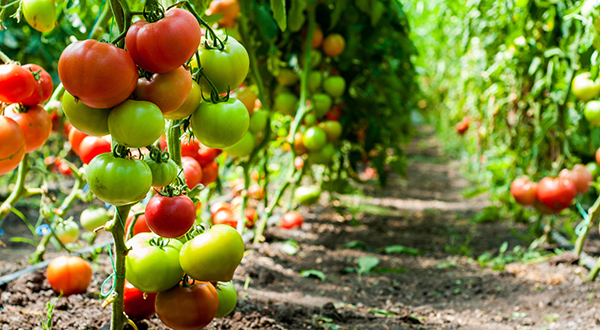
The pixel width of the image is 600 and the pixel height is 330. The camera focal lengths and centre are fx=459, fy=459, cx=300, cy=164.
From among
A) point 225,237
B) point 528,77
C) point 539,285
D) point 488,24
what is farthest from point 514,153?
point 225,237

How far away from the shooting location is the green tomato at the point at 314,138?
6.89 ft

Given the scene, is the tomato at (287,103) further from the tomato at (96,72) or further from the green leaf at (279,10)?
the tomato at (96,72)

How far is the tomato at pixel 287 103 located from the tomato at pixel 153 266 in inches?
56.9

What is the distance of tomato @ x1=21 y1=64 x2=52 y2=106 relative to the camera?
2.99ft

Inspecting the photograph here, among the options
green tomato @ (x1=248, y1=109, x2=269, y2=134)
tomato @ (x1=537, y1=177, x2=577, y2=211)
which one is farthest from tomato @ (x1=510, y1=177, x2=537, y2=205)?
green tomato @ (x1=248, y1=109, x2=269, y2=134)

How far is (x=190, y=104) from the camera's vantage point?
73cm

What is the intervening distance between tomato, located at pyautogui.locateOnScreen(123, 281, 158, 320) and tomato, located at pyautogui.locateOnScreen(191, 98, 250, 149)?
36 cm

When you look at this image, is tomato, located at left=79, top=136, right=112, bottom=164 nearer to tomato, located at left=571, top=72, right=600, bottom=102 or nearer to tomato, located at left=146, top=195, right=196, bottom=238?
tomato, located at left=146, top=195, right=196, bottom=238

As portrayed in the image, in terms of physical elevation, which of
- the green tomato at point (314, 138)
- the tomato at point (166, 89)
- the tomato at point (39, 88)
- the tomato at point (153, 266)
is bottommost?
the green tomato at point (314, 138)

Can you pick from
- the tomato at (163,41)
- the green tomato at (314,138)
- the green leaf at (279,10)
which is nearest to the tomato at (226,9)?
the green leaf at (279,10)

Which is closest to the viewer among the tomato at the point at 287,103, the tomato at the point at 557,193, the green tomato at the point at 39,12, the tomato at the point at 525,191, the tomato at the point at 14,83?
the tomato at the point at 14,83

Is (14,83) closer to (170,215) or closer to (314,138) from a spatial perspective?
(170,215)

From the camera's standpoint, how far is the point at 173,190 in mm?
792

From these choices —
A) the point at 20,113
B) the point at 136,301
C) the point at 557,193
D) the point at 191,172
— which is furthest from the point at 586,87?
the point at 20,113
